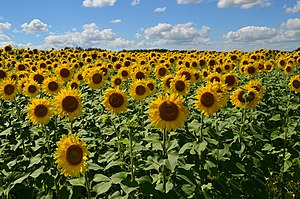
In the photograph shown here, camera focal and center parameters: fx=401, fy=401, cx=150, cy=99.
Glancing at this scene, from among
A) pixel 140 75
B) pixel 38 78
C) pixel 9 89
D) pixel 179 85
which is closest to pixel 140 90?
pixel 179 85

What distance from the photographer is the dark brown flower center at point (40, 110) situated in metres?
5.91

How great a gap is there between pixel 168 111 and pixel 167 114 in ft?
0.14

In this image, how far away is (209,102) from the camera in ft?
18.1

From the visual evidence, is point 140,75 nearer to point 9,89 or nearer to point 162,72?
point 162,72

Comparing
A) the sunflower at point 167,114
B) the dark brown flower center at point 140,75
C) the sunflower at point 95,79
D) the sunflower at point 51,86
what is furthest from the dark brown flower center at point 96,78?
the sunflower at point 167,114

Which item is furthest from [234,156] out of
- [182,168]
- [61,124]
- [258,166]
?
[61,124]

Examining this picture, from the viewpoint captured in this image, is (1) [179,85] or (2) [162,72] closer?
(1) [179,85]

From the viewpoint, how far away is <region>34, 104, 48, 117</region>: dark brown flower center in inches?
233

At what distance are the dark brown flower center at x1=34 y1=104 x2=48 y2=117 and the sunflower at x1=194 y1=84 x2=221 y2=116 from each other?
222 cm

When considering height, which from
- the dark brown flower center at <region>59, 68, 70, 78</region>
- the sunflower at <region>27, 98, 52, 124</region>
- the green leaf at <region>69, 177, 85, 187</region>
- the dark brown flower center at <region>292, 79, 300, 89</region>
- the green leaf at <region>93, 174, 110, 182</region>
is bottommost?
the green leaf at <region>69, 177, 85, 187</region>

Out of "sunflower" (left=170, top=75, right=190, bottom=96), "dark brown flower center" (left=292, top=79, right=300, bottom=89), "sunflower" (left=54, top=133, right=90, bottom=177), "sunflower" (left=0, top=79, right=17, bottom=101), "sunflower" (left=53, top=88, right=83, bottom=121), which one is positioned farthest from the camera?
"dark brown flower center" (left=292, top=79, right=300, bottom=89)

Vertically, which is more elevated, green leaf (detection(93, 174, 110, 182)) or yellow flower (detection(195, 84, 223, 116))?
yellow flower (detection(195, 84, 223, 116))

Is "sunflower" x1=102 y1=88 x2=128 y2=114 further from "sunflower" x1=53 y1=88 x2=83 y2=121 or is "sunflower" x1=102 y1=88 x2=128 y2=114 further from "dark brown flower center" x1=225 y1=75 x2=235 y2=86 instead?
"dark brown flower center" x1=225 y1=75 x2=235 y2=86

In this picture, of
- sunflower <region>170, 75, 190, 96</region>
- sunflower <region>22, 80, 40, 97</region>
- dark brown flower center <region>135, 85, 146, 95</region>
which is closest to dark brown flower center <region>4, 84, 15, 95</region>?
sunflower <region>22, 80, 40, 97</region>
